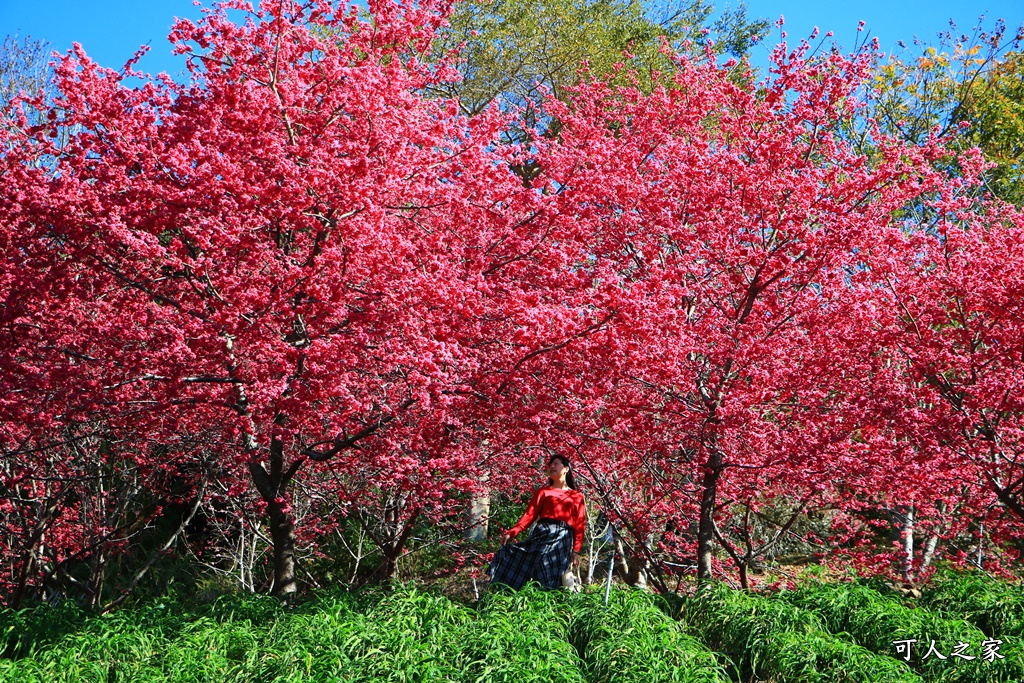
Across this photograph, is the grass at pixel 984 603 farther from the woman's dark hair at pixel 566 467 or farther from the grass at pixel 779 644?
the woman's dark hair at pixel 566 467

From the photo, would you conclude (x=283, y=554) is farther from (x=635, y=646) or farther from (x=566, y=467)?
(x=635, y=646)

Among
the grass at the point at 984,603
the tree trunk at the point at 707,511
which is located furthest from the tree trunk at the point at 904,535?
the tree trunk at the point at 707,511

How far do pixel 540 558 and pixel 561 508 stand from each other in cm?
43

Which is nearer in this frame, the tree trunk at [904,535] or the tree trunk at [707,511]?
Result: the tree trunk at [707,511]

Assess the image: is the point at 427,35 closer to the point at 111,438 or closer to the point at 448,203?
the point at 448,203

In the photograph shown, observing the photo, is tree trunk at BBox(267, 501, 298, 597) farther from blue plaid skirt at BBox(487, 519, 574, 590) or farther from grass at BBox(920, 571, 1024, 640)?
grass at BBox(920, 571, 1024, 640)

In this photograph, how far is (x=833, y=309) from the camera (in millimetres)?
8938

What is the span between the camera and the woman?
7023 mm

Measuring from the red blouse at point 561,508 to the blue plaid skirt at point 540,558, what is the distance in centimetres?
5

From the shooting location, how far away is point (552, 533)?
23.1ft

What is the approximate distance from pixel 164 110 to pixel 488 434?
3.65 metres

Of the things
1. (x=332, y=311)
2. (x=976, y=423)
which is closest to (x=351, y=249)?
(x=332, y=311)

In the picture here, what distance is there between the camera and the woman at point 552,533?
23.0ft

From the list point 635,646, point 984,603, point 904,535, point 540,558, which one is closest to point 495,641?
point 635,646
